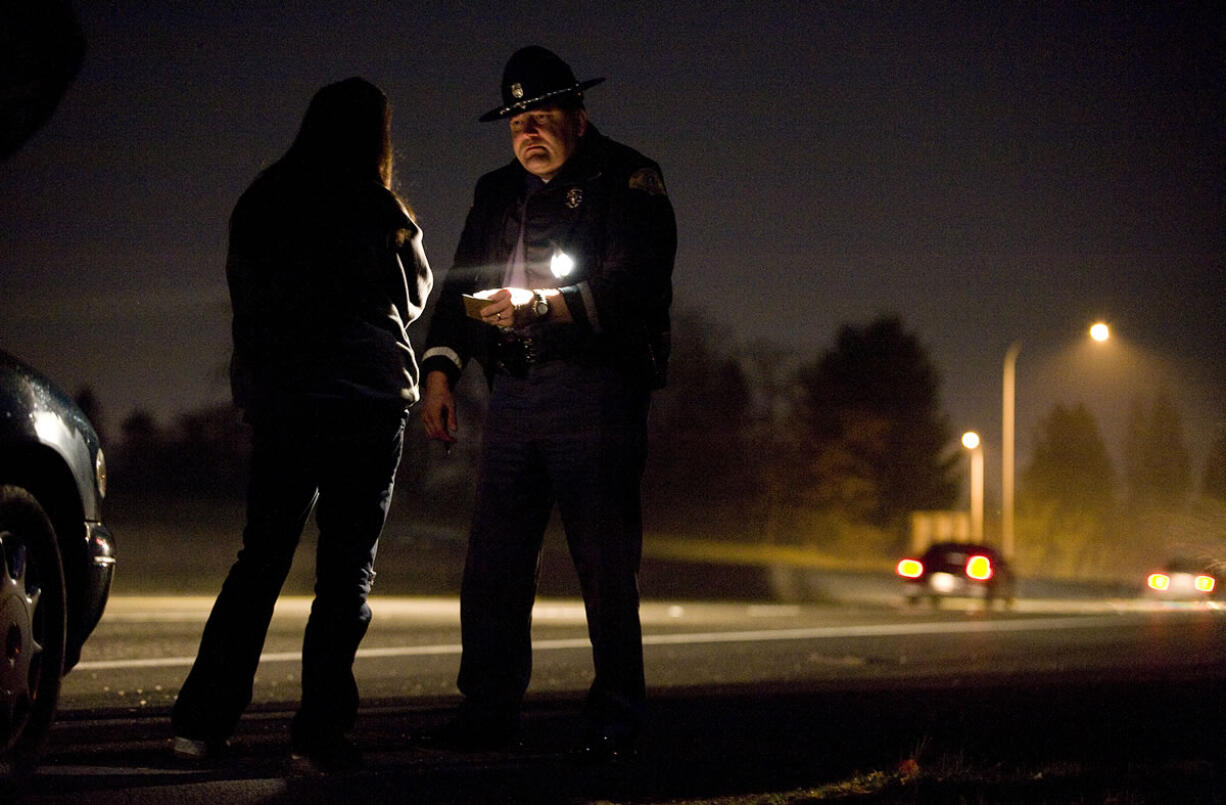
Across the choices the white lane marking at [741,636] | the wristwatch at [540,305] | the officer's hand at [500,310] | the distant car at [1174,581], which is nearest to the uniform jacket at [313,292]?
the officer's hand at [500,310]

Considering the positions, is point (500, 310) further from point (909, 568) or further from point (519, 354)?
point (909, 568)

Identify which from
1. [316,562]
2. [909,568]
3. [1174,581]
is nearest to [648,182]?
[316,562]

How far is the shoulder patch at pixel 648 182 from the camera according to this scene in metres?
5.04

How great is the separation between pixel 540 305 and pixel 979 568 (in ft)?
53.5

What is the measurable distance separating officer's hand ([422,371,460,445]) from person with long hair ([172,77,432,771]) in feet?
1.54

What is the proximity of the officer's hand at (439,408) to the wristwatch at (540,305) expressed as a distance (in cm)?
40

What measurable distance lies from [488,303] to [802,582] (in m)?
23.8

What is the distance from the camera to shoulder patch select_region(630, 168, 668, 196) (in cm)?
504

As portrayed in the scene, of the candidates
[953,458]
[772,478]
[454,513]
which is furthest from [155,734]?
[953,458]

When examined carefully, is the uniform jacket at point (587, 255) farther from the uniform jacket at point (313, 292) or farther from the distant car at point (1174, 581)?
the distant car at point (1174, 581)

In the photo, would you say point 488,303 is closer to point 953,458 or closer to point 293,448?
point 293,448

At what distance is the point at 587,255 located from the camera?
5.07 m

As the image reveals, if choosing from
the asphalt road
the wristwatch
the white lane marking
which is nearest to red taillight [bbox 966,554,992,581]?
the white lane marking

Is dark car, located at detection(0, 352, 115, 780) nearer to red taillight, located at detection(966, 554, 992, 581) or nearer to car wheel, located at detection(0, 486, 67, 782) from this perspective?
car wheel, located at detection(0, 486, 67, 782)
